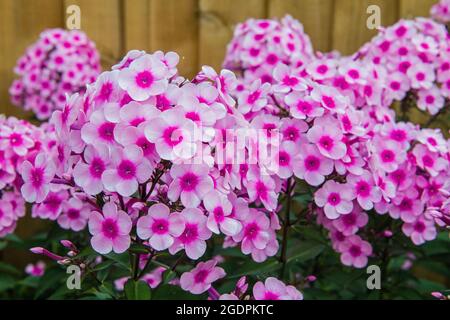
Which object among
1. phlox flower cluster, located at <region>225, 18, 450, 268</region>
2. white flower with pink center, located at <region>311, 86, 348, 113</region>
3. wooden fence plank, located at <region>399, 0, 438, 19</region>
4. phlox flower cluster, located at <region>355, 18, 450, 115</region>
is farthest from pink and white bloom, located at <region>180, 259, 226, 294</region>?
wooden fence plank, located at <region>399, 0, 438, 19</region>

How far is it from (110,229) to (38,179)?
26 cm

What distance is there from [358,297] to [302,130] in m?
0.89

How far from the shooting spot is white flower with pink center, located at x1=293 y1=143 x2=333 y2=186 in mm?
1903

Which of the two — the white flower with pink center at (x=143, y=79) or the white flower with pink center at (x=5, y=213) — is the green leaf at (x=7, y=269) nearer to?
the white flower with pink center at (x=5, y=213)

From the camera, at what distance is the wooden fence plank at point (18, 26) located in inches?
126

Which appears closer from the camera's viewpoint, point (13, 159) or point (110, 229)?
point (110, 229)

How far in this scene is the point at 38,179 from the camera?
1.76 meters

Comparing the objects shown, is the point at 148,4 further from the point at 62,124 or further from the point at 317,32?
the point at 62,124

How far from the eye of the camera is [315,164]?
1.91 m

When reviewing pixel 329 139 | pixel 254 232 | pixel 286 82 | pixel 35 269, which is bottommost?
pixel 35 269

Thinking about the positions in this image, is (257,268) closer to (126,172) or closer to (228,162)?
(228,162)

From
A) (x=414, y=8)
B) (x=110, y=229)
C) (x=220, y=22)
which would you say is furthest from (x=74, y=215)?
(x=414, y=8)

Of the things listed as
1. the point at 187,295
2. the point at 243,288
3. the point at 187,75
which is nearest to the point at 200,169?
the point at 243,288

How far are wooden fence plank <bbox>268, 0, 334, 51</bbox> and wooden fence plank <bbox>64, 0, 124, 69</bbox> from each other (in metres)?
0.71
